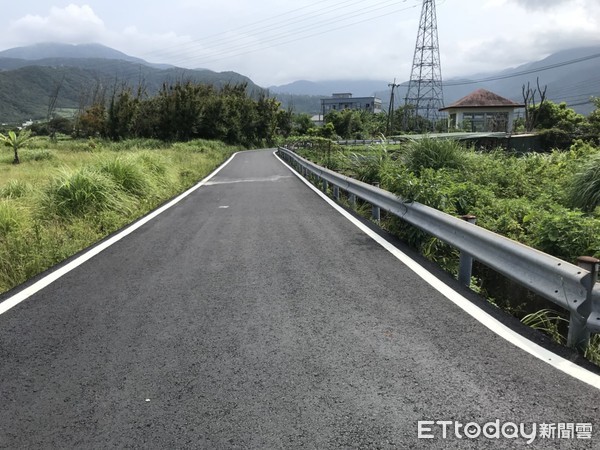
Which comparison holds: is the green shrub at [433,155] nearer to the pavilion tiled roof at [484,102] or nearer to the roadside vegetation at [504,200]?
the roadside vegetation at [504,200]

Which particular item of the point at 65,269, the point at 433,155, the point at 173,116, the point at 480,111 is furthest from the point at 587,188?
the point at 480,111

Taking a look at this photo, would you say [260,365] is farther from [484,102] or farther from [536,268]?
[484,102]

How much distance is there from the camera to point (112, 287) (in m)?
5.31

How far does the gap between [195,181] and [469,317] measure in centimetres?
1625

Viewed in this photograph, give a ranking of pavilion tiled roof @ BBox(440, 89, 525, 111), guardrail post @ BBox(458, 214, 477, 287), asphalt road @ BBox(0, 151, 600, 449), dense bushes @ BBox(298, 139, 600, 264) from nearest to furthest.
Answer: asphalt road @ BBox(0, 151, 600, 449), guardrail post @ BBox(458, 214, 477, 287), dense bushes @ BBox(298, 139, 600, 264), pavilion tiled roof @ BBox(440, 89, 525, 111)

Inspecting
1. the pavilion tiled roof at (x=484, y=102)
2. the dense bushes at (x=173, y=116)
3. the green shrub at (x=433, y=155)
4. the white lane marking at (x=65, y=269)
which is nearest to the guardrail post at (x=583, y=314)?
the white lane marking at (x=65, y=269)

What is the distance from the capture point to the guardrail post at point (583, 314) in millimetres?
3410

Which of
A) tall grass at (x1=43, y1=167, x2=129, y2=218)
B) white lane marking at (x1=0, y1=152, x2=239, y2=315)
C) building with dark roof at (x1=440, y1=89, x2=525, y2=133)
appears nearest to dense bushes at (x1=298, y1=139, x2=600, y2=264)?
white lane marking at (x1=0, y1=152, x2=239, y2=315)

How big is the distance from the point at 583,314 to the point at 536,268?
628 mm

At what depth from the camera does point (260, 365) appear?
3404 millimetres

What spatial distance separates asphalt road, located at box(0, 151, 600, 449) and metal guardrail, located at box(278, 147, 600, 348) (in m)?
0.49

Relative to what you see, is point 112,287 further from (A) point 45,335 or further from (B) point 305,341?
(B) point 305,341

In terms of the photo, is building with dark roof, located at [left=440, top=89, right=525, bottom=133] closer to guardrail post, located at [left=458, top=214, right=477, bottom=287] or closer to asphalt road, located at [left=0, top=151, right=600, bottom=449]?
guardrail post, located at [left=458, top=214, right=477, bottom=287]

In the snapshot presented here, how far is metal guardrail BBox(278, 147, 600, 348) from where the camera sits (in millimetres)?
3424
